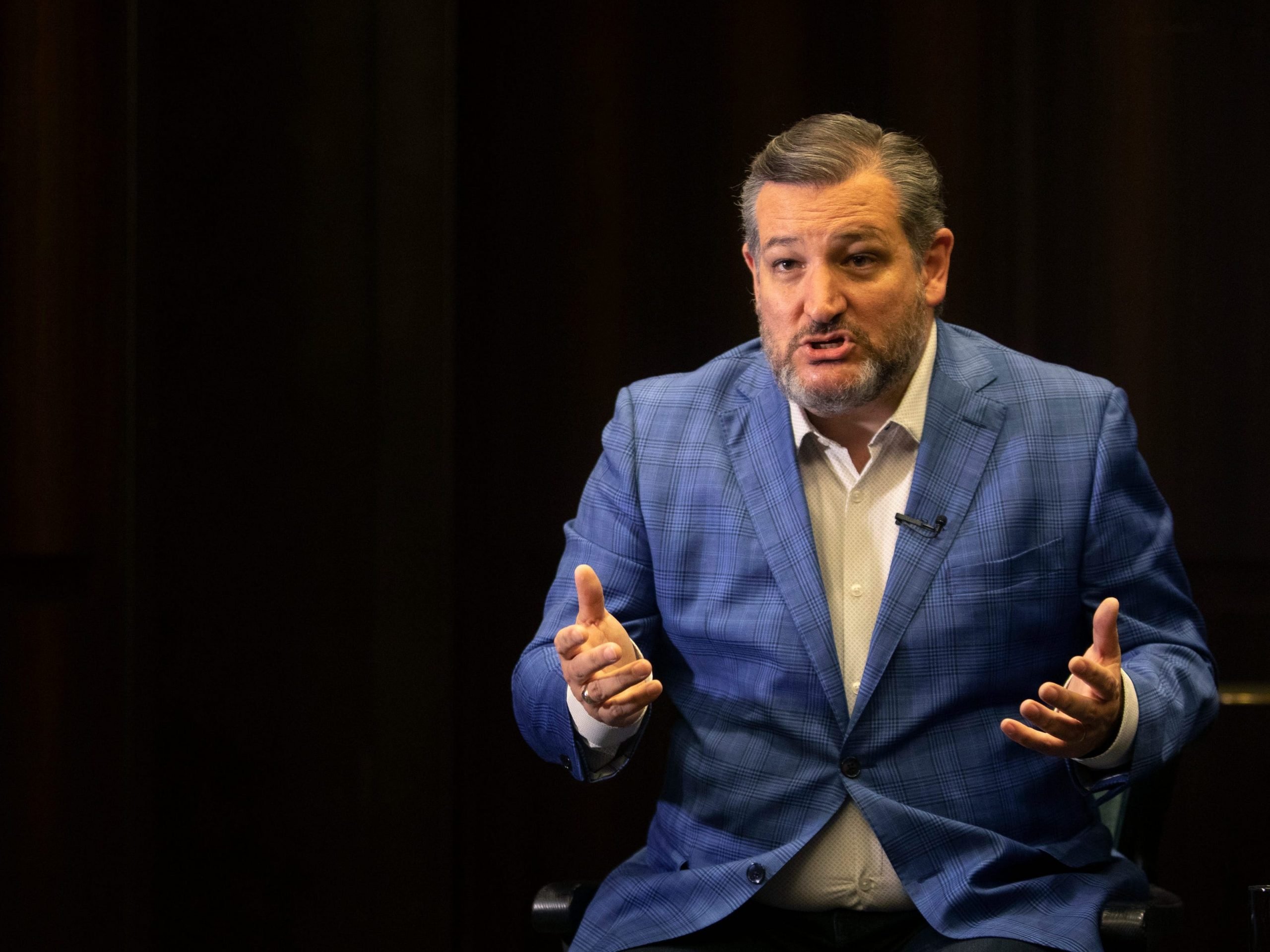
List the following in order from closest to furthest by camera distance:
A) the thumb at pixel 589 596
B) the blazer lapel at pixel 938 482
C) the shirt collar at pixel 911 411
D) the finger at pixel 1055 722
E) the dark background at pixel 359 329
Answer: the finger at pixel 1055 722 → the thumb at pixel 589 596 → the blazer lapel at pixel 938 482 → the shirt collar at pixel 911 411 → the dark background at pixel 359 329

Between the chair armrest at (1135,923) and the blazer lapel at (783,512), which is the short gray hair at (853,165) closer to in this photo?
the blazer lapel at (783,512)

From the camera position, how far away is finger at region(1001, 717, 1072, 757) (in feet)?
4.88

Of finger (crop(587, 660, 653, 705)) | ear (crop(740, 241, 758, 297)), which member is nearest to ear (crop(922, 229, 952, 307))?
ear (crop(740, 241, 758, 297))

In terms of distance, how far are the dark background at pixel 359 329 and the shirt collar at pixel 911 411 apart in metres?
0.71

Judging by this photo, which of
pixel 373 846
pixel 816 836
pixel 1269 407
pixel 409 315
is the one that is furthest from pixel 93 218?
pixel 1269 407

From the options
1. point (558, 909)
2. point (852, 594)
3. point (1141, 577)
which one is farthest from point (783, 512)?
point (558, 909)

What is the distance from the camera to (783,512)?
1.78 m

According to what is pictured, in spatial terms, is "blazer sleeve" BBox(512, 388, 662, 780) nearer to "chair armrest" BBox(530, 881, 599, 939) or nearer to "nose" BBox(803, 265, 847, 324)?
"chair armrest" BBox(530, 881, 599, 939)

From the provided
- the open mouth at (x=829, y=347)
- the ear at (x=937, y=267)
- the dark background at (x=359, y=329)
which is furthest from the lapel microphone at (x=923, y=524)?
the dark background at (x=359, y=329)

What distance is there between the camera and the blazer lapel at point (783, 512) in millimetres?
1708

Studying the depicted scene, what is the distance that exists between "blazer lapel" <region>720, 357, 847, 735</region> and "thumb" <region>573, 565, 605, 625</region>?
0.27m

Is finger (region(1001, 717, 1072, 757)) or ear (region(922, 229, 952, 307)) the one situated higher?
ear (region(922, 229, 952, 307))

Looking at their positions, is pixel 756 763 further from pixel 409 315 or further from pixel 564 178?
pixel 564 178

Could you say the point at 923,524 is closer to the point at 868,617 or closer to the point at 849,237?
the point at 868,617
